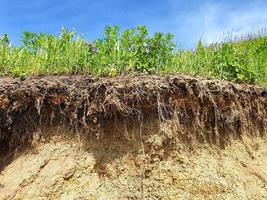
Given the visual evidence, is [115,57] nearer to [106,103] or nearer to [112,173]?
[106,103]

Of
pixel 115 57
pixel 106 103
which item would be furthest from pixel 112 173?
pixel 115 57

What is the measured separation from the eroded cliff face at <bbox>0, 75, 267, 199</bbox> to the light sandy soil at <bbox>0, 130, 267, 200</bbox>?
0.01 m

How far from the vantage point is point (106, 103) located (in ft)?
16.8

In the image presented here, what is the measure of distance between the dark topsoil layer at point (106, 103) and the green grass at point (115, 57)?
30 cm

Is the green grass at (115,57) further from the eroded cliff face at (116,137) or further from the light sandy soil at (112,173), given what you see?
the light sandy soil at (112,173)

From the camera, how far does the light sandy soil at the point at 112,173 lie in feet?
16.6

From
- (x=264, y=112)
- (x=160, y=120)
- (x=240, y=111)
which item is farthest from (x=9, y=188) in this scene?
(x=264, y=112)

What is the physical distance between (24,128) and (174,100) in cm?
177

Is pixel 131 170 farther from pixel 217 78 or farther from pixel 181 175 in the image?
pixel 217 78

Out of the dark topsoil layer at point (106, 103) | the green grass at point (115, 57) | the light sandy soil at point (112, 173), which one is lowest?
the light sandy soil at point (112, 173)

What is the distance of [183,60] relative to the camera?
19.9ft

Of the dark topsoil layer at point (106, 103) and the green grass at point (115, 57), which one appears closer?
the dark topsoil layer at point (106, 103)

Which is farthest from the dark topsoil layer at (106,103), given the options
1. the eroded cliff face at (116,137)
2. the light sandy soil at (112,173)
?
the light sandy soil at (112,173)

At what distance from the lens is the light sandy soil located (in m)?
5.05
